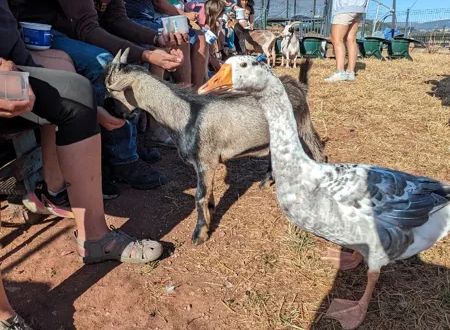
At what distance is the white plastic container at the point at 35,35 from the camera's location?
2721 mm

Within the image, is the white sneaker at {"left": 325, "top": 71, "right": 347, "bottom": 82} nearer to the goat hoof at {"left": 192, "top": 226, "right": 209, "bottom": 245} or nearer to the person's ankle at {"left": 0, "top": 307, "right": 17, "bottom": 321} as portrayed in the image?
the goat hoof at {"left": 192, "top": 226, "right": 209, "bottom": 245}

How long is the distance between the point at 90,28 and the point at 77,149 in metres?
1.39

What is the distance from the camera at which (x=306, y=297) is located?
254 cm

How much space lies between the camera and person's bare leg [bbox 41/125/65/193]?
301cm

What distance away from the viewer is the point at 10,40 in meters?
2.24

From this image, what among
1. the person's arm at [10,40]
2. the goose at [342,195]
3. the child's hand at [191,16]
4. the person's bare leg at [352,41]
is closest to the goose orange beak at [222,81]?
the goose at [342,195]

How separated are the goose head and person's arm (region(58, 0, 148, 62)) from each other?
1.54m

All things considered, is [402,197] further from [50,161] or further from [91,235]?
[50,161]

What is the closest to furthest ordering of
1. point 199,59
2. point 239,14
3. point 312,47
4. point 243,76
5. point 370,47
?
point 243,76
point 199,59
point 239,14
point 312,47
point 370,47

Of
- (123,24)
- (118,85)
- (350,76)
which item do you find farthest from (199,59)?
(350,76)

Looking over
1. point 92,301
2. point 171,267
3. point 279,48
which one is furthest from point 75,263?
point 279,48

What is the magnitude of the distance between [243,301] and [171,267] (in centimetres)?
58

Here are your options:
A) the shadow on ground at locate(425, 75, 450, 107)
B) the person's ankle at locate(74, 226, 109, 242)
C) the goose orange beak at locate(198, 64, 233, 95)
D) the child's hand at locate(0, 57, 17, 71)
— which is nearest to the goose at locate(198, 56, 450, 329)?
the goose orange beak at locate(198, 64, 233, 95)

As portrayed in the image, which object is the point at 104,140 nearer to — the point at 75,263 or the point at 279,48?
the point at 75,263
